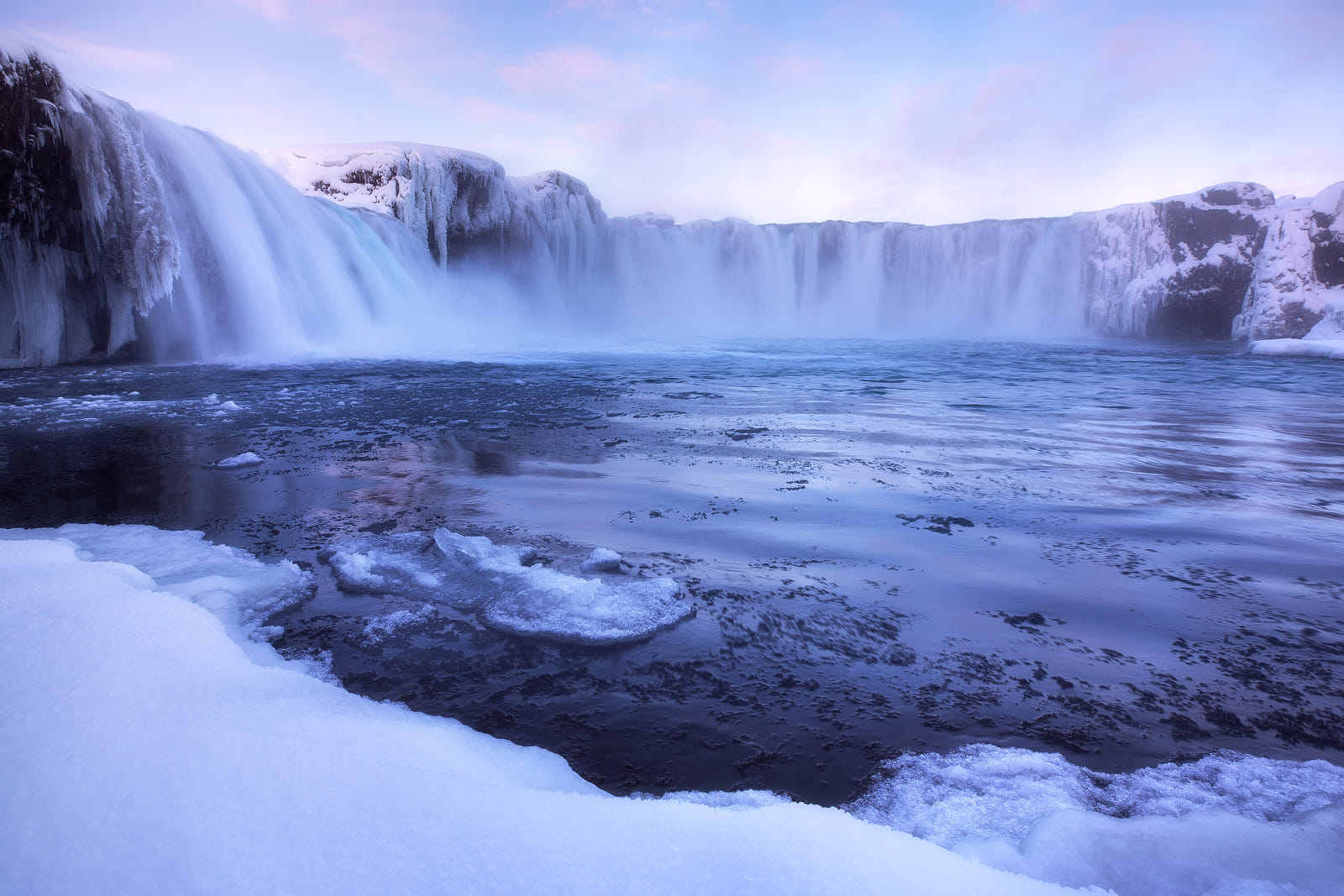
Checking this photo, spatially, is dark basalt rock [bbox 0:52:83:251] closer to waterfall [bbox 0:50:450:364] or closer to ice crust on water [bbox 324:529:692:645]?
waterfall [bbox 0:50:450:364]

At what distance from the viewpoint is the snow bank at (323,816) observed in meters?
1.03

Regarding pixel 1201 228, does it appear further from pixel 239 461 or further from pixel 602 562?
pixel 239 461

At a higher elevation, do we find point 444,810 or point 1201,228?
Answer: point 1201,228

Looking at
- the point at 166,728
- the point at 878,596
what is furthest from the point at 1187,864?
the point at 166,728

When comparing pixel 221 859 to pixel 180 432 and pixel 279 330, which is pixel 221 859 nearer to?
pixel 180 432

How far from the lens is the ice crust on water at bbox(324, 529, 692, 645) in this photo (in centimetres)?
236

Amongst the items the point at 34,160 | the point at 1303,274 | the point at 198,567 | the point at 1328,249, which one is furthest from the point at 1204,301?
the point at 34,160

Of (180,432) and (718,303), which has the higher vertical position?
(718,303)

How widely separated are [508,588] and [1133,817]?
2000 mm

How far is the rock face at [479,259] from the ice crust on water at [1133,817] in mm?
12294

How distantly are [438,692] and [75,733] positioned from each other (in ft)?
2.62

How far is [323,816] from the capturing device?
1.17 m

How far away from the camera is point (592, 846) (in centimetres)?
116

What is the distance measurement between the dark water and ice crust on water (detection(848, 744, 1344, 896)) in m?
0.08
